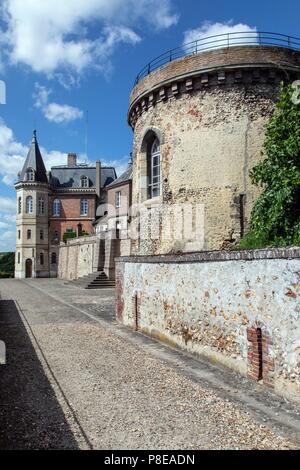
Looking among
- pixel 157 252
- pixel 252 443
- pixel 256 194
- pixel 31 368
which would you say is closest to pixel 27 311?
pixel 157 252

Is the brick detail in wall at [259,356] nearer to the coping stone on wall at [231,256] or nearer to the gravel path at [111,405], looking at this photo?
the gravel path at [111,405]

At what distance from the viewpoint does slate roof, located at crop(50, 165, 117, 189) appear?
58.5m

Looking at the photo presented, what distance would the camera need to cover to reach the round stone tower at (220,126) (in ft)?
40.8

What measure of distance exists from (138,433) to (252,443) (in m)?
1.39

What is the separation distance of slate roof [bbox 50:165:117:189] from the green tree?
160 ft

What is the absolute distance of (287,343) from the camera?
6.51 m

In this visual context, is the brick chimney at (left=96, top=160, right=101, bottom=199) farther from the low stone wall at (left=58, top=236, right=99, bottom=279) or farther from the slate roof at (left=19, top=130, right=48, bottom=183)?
the low stone wall at (left=58, top=236, right=99, bottom=279)

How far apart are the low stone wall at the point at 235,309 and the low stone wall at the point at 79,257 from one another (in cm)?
2249

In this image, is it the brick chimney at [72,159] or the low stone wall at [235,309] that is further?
the brick chimney at [72,159]

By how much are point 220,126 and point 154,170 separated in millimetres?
3131

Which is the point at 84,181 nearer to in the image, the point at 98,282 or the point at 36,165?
the point at 36,165

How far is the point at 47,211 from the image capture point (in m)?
56.2

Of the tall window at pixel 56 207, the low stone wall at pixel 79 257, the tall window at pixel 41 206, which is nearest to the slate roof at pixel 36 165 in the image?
the tall window at pixel 41 206

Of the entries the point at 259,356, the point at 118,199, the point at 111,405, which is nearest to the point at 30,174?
the point at 118,199
